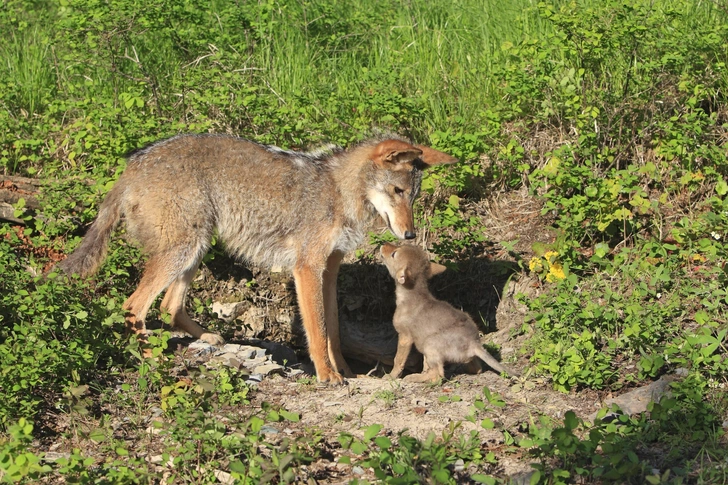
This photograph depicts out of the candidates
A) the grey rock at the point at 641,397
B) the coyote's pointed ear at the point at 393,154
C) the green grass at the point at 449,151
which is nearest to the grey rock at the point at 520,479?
the green grass at the point at 449,151

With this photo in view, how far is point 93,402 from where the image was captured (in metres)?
5.91

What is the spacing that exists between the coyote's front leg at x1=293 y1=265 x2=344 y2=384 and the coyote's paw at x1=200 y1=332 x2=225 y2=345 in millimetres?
830

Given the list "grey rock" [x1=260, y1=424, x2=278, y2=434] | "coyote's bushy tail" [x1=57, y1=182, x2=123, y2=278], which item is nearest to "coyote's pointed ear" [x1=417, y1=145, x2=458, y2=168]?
"coyote's bushy tail" [x1=57, y1=182, x2=123, y2=278]

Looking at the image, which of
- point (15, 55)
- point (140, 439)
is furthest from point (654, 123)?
point (15, 55)

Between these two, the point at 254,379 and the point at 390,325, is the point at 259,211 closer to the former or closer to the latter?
the point at 254,379

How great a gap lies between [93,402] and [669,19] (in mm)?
6852

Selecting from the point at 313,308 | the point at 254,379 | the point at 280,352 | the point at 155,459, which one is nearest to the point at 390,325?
the point at 280,352

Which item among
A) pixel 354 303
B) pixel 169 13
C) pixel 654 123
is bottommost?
pixel 354 303

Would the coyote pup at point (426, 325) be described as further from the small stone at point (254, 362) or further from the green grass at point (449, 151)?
the small stone at point (254, 362)

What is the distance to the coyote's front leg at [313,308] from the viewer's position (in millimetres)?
7203

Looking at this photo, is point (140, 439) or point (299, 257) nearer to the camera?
point (140, 439)

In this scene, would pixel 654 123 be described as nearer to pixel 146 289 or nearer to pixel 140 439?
pixel 146 289

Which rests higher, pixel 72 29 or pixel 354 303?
pixel 72 29

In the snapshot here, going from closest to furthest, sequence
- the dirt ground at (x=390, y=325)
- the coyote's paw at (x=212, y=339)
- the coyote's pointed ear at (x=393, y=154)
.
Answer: the dirt ground at (x=390, y=325)
the coyote's pointed ear at (x=393, y=154)
the coyote's paw at (x=212, y=339)
